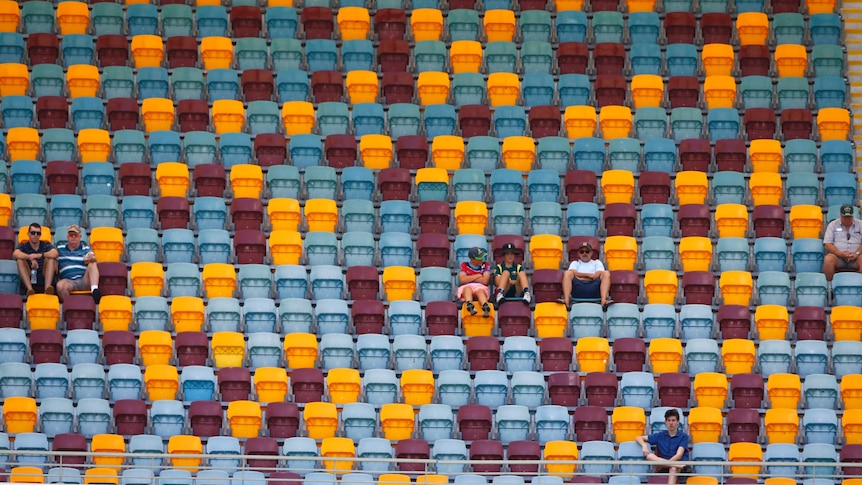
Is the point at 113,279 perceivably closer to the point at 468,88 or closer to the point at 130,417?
the point at 130,417

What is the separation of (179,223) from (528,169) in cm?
437

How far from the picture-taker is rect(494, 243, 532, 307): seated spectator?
17297 mm

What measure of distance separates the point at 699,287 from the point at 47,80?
8.76m

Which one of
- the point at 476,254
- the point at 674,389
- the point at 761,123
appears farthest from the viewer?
the point at 761,123

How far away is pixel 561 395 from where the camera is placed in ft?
54.3

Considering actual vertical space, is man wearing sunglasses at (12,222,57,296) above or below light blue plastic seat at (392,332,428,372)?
above

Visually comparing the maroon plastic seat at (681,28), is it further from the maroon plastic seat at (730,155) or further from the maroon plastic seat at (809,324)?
the maroon plastic seat at (809,324)

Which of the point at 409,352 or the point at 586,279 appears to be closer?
the point at 409,352

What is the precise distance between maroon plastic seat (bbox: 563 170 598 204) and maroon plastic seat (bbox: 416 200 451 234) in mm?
1524

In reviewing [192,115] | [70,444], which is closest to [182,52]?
[192,115]

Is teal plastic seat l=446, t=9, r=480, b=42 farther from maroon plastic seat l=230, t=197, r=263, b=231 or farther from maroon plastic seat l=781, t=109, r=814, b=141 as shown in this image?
maroon plastic seat l=781, t=109, r=814, b=141

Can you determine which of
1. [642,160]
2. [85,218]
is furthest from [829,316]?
[85,218]

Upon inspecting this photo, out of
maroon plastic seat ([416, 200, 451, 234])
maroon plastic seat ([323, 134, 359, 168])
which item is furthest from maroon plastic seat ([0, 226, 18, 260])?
maroon plastic seat ([416, 200, 451, 234])

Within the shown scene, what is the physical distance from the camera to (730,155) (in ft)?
63.0
